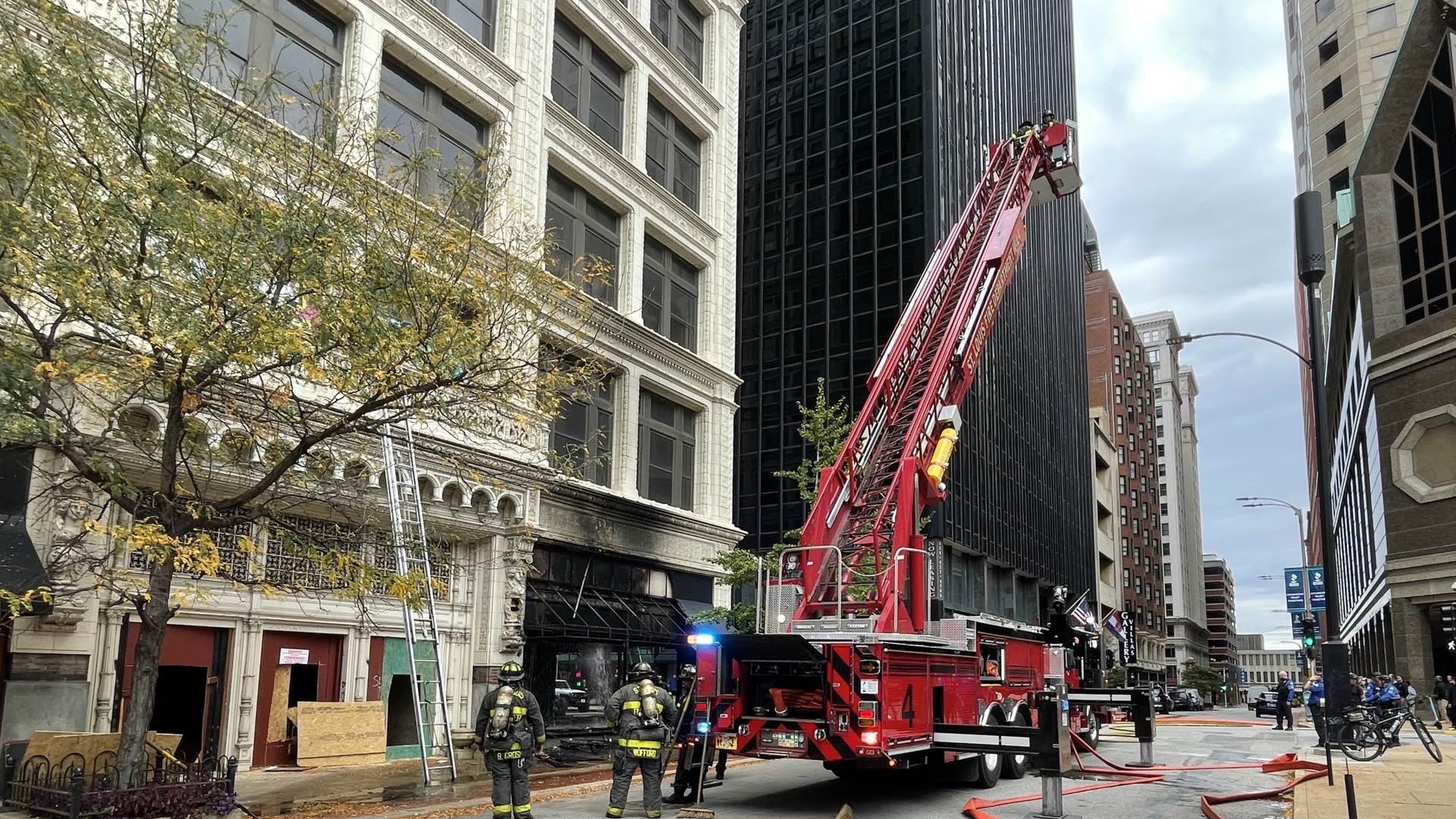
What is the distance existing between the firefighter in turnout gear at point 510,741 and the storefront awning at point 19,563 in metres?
5.04

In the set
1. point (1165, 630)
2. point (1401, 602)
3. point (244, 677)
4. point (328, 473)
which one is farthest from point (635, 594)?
point (1165, 630)

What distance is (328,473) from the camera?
1327cm

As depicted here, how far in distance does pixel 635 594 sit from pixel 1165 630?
4966 inches

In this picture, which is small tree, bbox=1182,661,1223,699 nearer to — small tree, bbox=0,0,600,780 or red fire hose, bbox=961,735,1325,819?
red fire hose, bbox=961,735,1325,819

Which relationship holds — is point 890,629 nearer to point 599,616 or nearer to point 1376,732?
point 599,616

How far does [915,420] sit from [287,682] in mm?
10720

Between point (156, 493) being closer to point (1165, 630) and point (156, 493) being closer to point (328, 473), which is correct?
point (328, 473)

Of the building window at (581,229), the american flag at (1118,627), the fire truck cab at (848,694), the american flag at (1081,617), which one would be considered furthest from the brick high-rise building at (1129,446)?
the fire truck cab at (848,694)

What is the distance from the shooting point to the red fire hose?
42.4 ft

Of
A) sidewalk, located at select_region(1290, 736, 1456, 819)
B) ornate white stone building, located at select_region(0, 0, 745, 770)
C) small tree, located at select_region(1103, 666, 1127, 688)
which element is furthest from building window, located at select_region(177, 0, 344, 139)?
small tree, located at select_region(1103, 666, 1127, 688)

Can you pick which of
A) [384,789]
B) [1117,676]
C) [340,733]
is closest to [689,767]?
[384,789]

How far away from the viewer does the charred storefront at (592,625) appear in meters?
22.2

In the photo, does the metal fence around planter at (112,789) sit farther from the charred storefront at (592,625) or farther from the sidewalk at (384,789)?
the charred storefront at (592,625)

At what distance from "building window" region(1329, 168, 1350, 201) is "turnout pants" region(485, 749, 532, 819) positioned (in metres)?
64.3
